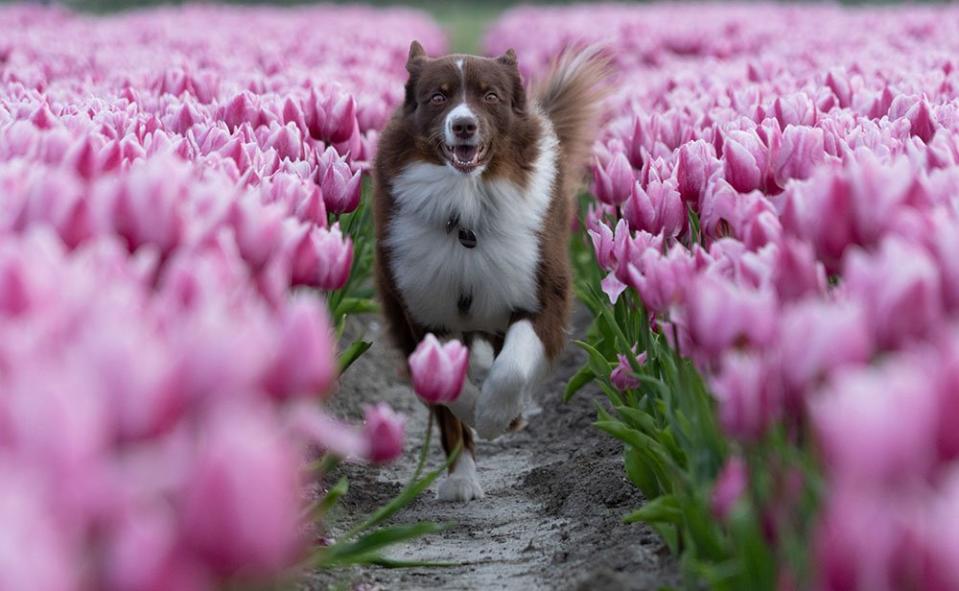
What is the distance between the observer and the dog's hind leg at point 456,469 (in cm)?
562

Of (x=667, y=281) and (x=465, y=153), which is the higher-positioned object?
(x=667, y=281)

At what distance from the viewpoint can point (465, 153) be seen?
5375 mm

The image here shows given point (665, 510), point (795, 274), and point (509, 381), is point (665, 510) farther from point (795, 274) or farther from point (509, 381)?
point (509, 381)

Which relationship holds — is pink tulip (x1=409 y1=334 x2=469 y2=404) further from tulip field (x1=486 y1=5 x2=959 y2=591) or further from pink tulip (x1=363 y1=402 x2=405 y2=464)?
tulip field (x1=486 y1=5 x2=959 y2=591)

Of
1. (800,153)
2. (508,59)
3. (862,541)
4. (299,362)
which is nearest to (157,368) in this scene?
(299,362)

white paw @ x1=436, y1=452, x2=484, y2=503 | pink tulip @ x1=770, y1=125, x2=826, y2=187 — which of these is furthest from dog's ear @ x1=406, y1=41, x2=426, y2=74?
pink tulip @ x1=770, y1=125, x2=826, y2=187

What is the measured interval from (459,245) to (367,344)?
0.88 m

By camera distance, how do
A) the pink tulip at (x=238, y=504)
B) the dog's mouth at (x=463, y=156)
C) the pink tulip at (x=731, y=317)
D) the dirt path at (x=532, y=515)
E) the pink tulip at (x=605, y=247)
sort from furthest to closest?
the dog's mouth at (x=463, y=156) → the pink tulip at (x=605, y=247) → the dirt path at (x=532, y=515) → the pink tulip at (x=731, y=317) → the pink tulip at (x=238, y=504)

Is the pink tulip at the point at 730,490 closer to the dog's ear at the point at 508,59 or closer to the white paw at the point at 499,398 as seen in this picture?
the white paw at the point at 499,398

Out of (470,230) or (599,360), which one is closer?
(599,360)

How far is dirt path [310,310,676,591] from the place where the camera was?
4.15 m

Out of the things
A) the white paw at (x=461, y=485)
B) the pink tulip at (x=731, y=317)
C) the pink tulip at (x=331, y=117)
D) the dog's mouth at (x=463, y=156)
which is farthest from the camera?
the pink tulip at (x=331, y=117)

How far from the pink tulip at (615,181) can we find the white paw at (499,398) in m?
0.72

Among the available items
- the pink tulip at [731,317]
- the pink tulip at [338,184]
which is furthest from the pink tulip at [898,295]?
the pink tulip at [338,184]
